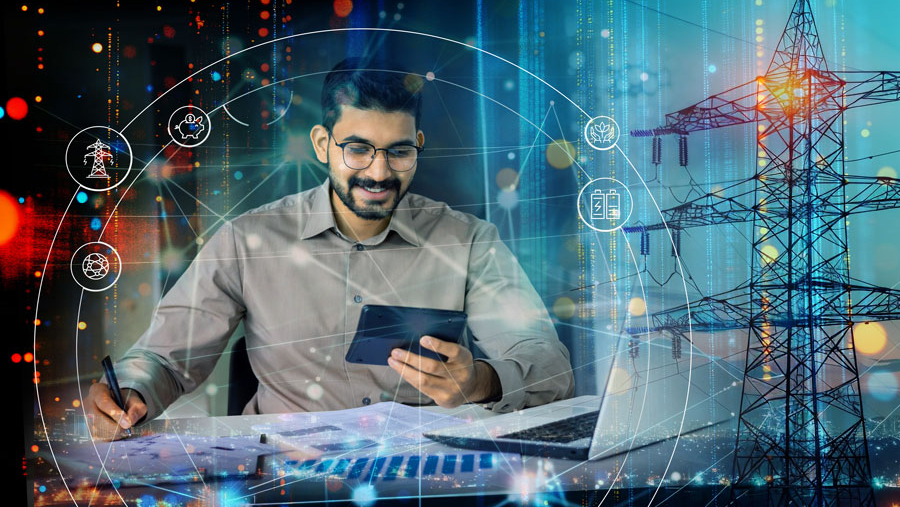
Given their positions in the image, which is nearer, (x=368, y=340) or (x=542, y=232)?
(x=368, y=340)

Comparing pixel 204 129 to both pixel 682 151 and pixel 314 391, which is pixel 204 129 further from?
pixel 682 151

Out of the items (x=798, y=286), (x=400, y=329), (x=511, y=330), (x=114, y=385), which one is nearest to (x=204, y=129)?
(x=114, y=385)

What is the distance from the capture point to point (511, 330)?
8.23ft

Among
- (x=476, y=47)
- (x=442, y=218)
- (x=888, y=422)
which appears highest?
(x=476, y=47)

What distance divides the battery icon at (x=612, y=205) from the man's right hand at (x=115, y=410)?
1617mm

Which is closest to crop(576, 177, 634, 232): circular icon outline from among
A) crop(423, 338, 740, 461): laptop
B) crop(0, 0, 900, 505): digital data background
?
crop(0, 0, 900, 505): digital data background

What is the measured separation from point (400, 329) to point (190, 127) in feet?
3.34

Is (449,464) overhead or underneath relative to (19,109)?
underneath

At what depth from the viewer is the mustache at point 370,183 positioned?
8.16 ft

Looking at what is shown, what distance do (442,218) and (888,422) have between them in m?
1.64

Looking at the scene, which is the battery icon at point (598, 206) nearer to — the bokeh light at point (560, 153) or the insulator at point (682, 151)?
the bokeh light at point (560, 153)

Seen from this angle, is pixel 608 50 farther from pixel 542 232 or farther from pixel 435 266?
pixel 435 266

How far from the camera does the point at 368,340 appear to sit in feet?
7.34

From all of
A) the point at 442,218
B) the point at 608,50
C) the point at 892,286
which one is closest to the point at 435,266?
the point at 442,218
